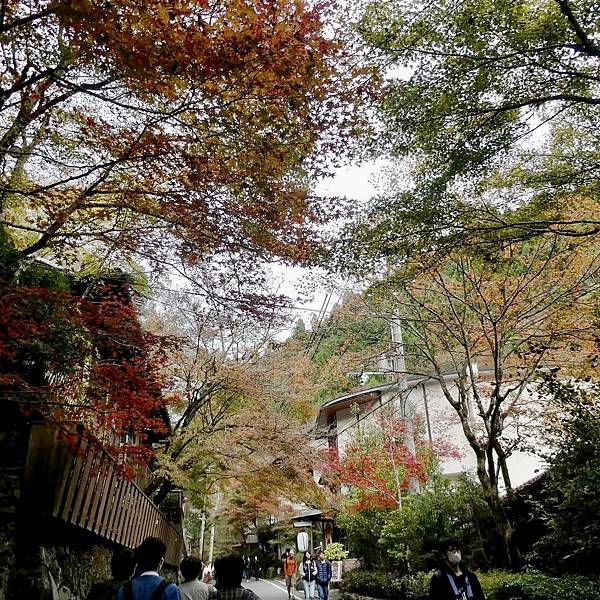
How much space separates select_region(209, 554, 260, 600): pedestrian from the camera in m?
4.31

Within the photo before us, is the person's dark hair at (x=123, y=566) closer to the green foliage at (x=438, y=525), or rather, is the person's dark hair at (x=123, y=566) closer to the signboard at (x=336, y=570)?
the green foliage at (x=438, y=525)

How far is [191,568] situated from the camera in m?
5.65

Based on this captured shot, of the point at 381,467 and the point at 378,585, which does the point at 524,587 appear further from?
the point at 381,467

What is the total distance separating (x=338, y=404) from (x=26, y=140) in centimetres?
2584

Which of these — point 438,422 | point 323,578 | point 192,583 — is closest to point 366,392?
point 438,422

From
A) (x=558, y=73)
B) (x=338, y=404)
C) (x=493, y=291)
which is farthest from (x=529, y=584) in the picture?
(x=338, y=404)

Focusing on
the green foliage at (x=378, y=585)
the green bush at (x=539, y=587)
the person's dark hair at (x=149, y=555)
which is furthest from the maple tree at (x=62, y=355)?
the green foliage at (x=378, y=585)

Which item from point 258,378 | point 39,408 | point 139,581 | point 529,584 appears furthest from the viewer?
point 258,378

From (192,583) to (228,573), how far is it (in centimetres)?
142

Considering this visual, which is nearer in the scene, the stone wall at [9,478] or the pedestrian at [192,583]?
the pedestrian at [192,583]

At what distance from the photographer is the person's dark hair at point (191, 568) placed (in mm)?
5605

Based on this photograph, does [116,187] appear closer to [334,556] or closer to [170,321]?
[170,321]

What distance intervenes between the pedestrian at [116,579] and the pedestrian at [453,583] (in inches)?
120

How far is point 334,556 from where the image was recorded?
22.9 metres
